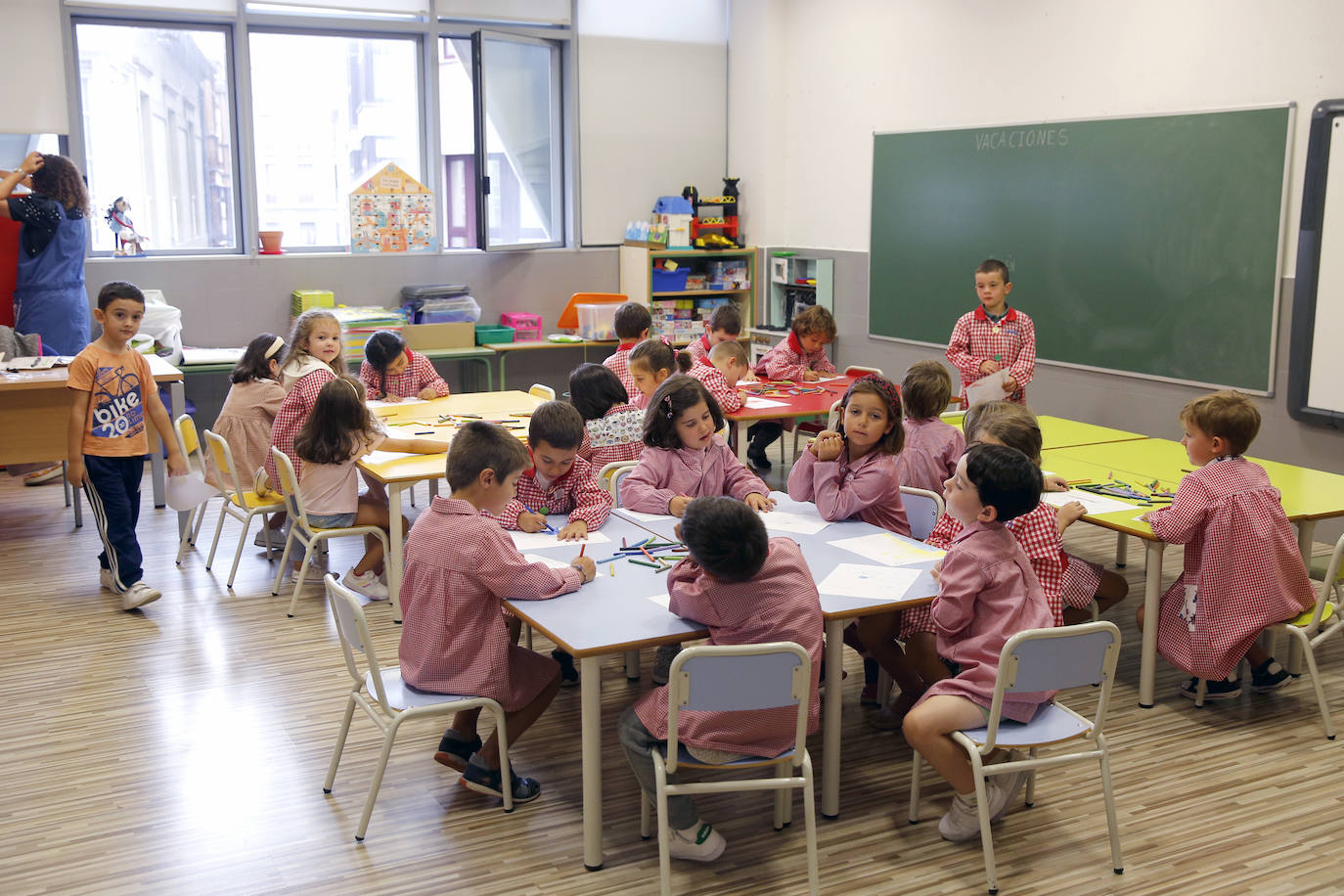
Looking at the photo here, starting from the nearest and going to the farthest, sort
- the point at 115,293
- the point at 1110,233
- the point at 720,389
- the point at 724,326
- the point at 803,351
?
the point at 115,293
the point at 720,389
the point at 1110,233
the point at 724,326
the point at 803,351

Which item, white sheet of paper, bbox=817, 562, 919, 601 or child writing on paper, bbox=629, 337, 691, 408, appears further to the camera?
child writing on paper, bbox=629, 337, 691, 408

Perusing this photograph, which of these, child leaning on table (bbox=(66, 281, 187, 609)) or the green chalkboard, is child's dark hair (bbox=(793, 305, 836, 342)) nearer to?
the green chalkboard

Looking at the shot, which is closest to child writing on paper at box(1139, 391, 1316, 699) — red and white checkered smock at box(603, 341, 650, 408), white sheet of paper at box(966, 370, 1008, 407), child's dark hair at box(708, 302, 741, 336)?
white sheet of paper at box(966, 370, 1008, 407)

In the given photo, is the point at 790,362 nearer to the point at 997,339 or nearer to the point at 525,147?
the point at 997,339

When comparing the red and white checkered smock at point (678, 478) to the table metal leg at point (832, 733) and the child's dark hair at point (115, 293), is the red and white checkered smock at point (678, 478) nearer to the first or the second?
the table metal leg at point (832, 733)

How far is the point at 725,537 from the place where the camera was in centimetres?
249

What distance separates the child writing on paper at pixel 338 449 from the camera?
175 inches

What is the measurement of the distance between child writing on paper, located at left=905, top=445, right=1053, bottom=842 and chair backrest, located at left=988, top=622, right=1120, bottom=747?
10 cm

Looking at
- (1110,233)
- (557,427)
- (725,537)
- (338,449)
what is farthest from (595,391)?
(1110,233)

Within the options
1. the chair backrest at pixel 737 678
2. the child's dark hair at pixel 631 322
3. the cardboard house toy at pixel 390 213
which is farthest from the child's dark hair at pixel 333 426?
the cardboard house toy at pixel 390 213

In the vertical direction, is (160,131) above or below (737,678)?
above

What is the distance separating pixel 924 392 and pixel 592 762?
198 centimetres

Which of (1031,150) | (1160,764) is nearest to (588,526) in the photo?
(1160,764)

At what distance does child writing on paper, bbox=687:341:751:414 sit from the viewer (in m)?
5.42
